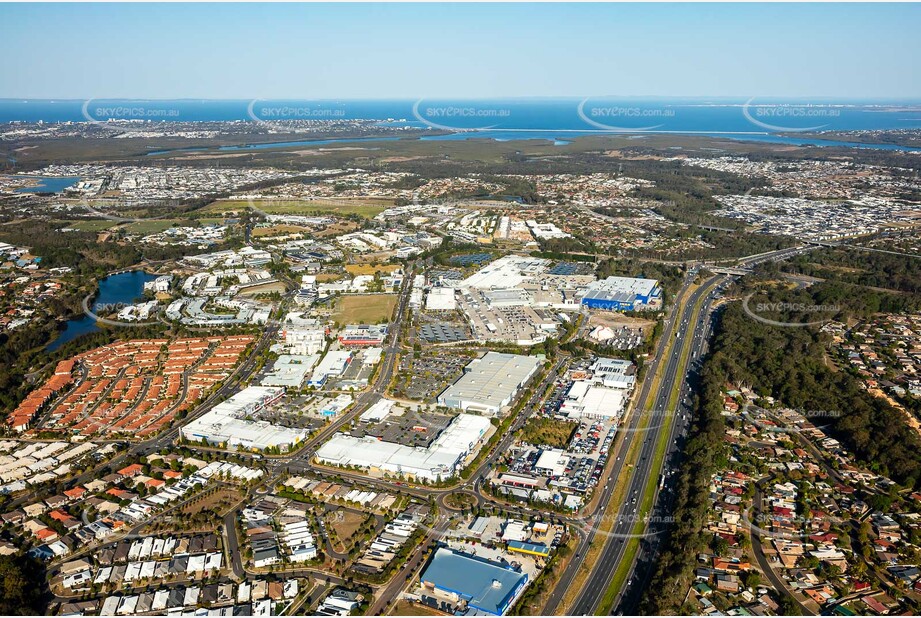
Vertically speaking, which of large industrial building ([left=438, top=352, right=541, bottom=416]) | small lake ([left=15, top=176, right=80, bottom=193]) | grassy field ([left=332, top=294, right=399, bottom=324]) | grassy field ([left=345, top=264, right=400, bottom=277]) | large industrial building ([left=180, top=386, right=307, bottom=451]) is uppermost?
small lake ([left=15, top=176, right=80, bottom=193])

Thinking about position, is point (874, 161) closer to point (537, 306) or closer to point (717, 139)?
point (717, 139)

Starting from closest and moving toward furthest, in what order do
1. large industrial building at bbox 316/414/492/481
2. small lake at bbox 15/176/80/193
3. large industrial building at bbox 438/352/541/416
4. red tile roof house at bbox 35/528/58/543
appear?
1. red tile roof house at bbox 35/528/58/543
2. large industrial building at bbox 316/414/492/481
3. large industrial building at bbox 438/352/541/416
4. small lake at bbox 15/176/80/193

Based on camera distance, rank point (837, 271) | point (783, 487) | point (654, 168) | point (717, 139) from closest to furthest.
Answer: point (783, 487) → point (837, 271) → point (654, 168) → point (717, 139)

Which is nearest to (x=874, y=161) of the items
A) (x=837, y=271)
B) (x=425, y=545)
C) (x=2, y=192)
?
(x=837, y=271)

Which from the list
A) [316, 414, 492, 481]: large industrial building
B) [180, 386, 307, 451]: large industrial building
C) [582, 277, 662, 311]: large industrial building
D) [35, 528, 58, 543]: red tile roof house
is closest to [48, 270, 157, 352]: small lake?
[180, 386, 307, 451]: large industrial building

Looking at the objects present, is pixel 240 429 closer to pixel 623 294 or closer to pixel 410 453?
pixel 410 453

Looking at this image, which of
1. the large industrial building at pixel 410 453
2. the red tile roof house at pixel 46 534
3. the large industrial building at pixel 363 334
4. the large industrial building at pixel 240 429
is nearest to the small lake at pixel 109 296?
the large industrial building at pixel 240 429

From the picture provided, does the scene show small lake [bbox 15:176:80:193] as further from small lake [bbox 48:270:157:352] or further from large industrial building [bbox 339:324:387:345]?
large industrial building [bbox 339:324:387:345]
